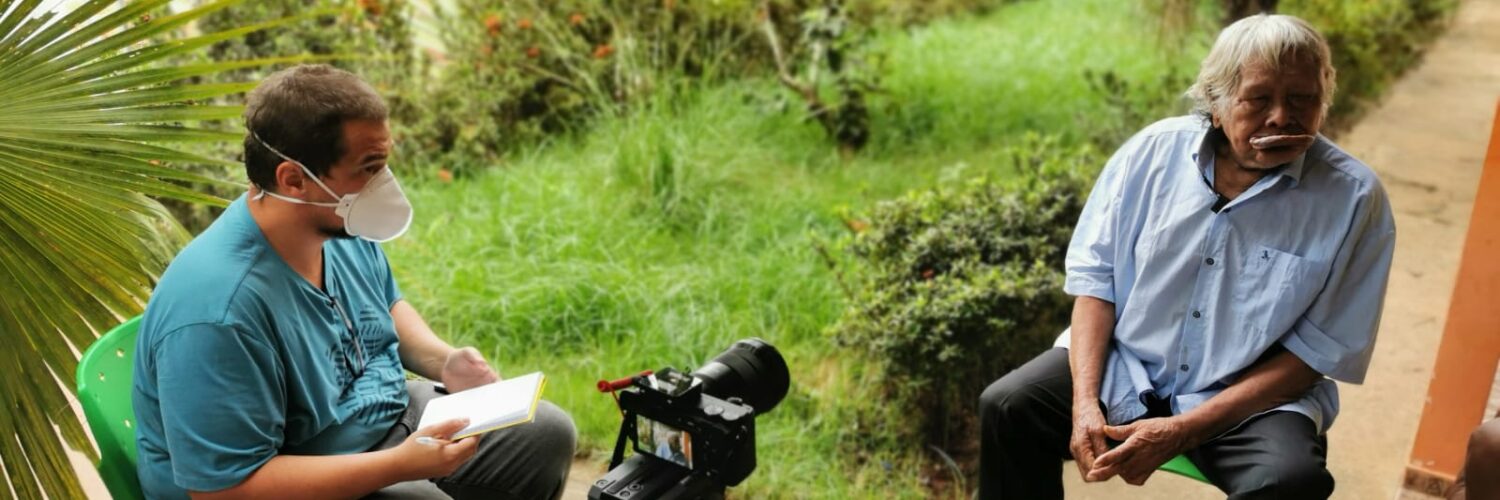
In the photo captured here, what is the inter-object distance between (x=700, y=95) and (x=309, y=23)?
1.69 m

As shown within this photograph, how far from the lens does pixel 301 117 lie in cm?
197

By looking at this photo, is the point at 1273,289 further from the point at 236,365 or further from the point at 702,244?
the point at 702,244

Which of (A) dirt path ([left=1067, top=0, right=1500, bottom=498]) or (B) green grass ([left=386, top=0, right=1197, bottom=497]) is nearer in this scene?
(A) dirt path ([left=1067, top=0, right=1500, bottom=498])

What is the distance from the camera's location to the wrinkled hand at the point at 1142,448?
7.58 ft

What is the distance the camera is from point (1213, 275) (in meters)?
2.39

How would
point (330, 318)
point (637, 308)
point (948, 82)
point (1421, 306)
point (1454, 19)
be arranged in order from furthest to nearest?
point (1454, 19)
point (948, 82)
point (1421, 306)
point (637, 308)
point (330, 318)

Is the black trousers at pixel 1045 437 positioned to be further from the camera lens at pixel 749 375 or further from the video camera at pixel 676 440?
the video camera at pixel 676 440

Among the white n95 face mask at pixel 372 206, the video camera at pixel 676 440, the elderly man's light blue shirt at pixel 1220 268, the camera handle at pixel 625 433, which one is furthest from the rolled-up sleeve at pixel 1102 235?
the white n95 face mask at pixel 372 206

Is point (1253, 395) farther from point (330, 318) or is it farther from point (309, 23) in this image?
point (309, 23)

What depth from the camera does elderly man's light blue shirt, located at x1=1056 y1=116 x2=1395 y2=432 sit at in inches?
89.7

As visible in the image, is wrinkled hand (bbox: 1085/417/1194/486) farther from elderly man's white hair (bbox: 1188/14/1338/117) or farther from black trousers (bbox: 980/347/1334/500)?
elderly man's white hair (bbox: 1188/14/1338/117)

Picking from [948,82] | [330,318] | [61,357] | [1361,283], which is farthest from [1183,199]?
[948,82]

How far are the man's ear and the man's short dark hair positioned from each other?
1cm

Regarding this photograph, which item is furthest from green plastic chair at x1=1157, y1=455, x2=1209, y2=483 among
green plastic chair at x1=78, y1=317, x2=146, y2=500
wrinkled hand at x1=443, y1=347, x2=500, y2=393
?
green plastic chair at x1=78, y1=317, x2=146, y2=500
